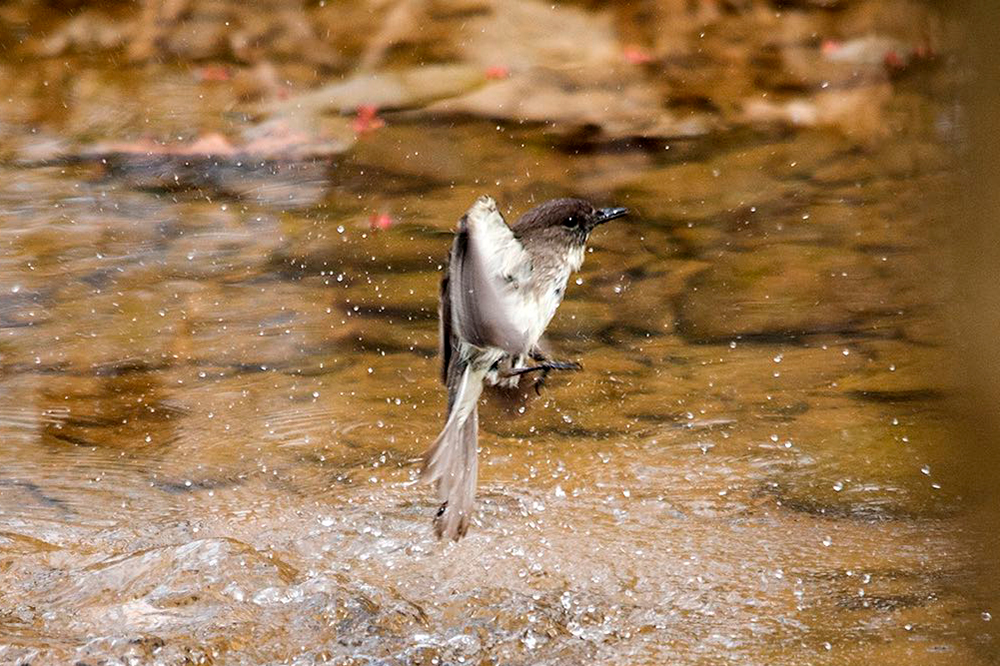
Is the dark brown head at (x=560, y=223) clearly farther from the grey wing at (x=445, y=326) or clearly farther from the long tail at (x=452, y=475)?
the long tail at (x=452, y=475)

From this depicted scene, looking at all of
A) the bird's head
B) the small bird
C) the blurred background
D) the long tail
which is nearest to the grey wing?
the small bird

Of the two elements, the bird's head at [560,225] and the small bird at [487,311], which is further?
the bird's head at [560,225]

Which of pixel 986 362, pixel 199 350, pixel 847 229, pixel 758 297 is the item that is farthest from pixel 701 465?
pixel 986 362

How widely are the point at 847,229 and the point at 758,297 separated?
24.2 inches

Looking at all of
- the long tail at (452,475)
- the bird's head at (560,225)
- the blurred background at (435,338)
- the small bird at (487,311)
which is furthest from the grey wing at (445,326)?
the blurred background at (435,338)

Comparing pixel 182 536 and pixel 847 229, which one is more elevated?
pixel 847 229

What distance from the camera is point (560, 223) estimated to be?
3.54 m

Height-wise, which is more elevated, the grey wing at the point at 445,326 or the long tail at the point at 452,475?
the grey wing at the point at 445,326

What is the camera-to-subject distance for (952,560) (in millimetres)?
3260

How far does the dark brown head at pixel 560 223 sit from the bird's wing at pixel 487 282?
0.14m

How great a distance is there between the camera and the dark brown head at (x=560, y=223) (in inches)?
136

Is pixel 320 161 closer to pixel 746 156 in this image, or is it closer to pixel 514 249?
pixel 746 156

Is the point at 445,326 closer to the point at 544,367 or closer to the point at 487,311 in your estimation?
the point at 487,311

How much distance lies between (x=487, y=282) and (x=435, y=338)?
216cm
